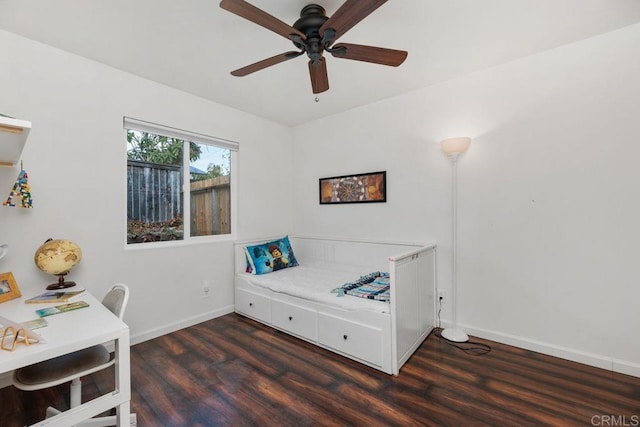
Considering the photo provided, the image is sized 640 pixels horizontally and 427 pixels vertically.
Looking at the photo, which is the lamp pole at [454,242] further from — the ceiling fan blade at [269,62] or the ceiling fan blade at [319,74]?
the ceiling fan blade at [269,62]

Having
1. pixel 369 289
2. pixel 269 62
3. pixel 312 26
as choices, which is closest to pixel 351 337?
pixel 369 289

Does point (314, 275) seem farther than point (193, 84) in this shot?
Yes

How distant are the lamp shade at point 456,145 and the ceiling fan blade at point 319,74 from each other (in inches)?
48.3

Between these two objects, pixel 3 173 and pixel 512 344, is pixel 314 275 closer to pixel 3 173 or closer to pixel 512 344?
pixel 512 344

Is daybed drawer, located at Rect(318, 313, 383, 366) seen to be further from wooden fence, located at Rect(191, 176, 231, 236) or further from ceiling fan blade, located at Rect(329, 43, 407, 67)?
ceiling fan blade, located at Rect(329, 43, 407, 67)

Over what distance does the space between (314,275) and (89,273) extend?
1962mm

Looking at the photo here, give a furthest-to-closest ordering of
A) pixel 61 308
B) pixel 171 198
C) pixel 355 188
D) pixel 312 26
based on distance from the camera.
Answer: pixel 355 188
pixel 171 198
pixel 312 26
pixel 61 308

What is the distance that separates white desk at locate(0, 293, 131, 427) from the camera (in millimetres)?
1032

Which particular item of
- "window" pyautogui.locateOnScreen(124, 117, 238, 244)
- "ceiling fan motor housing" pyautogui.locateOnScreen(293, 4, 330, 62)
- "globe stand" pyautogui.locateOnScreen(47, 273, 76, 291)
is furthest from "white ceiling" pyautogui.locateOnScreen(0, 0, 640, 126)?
"globe stand" pyautogui.locateOnScreen(47, 273, 76, 291)

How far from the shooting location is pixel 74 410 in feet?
3.80

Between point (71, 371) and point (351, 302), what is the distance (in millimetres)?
1677

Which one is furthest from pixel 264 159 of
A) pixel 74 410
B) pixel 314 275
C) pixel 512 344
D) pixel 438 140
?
pixel 512 344

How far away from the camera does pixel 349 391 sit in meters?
1.84

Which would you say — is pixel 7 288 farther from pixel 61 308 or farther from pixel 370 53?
pixel 370 53
